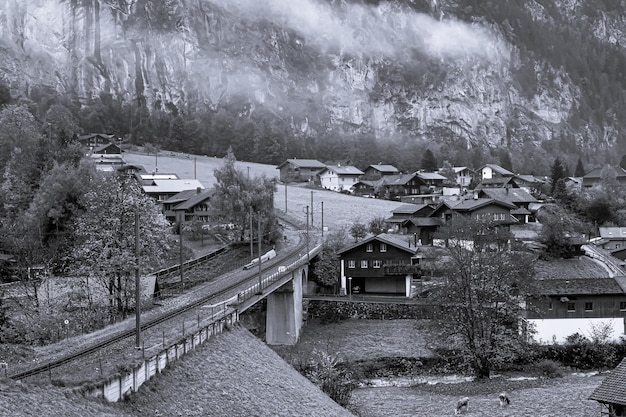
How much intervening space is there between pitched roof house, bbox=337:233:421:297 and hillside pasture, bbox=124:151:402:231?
17001mm

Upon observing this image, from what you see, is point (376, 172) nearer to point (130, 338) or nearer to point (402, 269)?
point (402, 269)

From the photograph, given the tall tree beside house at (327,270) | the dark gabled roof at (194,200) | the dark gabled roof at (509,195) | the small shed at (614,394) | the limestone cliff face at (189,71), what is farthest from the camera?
the limestone cliff face at (189,71)

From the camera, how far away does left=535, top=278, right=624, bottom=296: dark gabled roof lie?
39.6 meters

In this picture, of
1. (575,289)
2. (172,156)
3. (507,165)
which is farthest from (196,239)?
(507,165)

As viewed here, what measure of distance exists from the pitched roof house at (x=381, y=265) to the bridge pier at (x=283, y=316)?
9.25 meters

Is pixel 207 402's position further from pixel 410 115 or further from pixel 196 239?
pixel 410 115

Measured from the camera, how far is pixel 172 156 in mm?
123812

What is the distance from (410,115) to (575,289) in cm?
15668

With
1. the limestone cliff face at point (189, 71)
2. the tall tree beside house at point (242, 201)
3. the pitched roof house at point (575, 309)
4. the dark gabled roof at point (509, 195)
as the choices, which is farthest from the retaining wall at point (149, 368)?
the limestone cliff face at point (189, 71)

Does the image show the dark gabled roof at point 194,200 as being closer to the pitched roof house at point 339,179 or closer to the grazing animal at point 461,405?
the pitched roof house at point 339,179

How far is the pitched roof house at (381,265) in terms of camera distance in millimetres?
50125

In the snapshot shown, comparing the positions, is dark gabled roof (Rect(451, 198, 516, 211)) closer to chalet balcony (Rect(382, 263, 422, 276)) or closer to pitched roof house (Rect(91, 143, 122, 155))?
chalet balcony (Rect(382, 263, 422, 276))

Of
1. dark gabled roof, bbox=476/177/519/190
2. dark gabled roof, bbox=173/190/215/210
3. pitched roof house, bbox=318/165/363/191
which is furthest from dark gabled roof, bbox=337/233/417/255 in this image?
pitched roof house, bbox=318/165/363/191

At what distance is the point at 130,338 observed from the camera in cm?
2455
